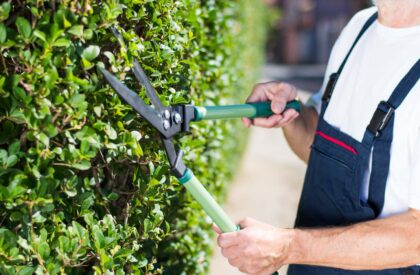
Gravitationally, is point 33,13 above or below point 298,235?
above

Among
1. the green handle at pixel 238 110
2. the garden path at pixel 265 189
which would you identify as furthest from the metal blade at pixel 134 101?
the garden path at pixel 265 189

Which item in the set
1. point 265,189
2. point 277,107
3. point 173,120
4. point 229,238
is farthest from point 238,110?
point 265,189

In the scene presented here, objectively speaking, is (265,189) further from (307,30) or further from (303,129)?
(307,30)

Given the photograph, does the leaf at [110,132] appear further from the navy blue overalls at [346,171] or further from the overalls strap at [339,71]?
the overalls strap at [339,71]

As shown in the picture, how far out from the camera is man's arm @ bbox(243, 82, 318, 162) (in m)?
2.21

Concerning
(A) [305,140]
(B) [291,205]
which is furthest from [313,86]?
(A) [305,140]

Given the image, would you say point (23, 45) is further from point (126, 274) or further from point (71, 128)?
point (126, 274)

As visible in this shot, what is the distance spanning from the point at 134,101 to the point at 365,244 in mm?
827

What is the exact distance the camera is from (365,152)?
2.03 metres

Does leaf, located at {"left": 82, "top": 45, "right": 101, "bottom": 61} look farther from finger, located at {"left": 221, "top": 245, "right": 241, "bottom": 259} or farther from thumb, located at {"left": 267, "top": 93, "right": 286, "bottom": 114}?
thumb, located at {"left": 267, "top": 93, "right": 286, "bottom": 114}

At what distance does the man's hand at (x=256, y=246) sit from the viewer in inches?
70.0

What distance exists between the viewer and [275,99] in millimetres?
2201

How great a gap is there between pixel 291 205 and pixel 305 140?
14.8 ft

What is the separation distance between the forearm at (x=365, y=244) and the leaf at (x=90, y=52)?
0.82 meters
